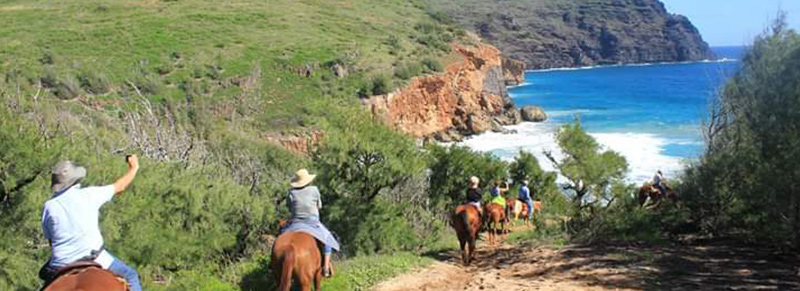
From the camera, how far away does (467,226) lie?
12.3 metres

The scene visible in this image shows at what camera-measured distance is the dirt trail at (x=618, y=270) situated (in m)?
9.92

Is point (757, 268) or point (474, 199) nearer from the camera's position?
point (757, 268)

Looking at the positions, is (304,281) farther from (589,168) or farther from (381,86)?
(381,86)

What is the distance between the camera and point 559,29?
543 feet

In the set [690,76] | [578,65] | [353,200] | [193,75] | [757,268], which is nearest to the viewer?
[757,268]

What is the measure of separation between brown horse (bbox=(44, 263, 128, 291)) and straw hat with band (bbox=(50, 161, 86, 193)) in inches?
28.2

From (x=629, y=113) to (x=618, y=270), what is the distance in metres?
69.0

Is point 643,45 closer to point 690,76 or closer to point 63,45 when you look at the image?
point 690,76

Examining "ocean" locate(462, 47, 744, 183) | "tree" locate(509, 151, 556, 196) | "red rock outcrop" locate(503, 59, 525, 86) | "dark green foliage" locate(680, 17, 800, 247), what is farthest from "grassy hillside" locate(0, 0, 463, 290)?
"red rock outcrop" locate(503, 59, 525, 86)

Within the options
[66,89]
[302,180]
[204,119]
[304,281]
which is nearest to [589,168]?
[302,180]

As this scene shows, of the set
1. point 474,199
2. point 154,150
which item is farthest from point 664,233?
point 154,150

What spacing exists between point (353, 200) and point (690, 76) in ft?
418

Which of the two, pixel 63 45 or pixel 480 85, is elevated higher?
pixel 63 45

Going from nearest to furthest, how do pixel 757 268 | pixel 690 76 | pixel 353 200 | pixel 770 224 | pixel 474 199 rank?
pixel 757 268 < pixel 770 224 < pixel 474 199 < pixel 353 200 < pixel 690 76
